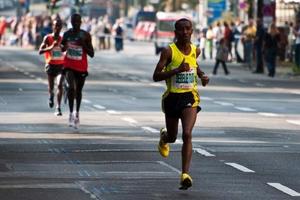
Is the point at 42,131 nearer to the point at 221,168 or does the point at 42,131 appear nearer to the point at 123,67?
the point at 221,168

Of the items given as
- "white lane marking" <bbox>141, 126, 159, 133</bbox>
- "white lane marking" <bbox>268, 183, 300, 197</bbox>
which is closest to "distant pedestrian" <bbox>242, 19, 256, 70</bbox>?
"white lane marking" <bbox>141, 126, 159, 133</bbox>

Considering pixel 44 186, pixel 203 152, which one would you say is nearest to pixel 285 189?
pixel 44 186

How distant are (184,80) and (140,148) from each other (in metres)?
4.60

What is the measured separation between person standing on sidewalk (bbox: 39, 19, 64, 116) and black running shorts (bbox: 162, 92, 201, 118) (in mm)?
12098

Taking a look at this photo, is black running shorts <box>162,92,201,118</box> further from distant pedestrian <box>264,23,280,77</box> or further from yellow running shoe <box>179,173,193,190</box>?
distant pedestrian <box>264,23,280,77</box>

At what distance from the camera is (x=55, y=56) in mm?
29719

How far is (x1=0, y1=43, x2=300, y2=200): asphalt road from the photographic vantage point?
1511cm

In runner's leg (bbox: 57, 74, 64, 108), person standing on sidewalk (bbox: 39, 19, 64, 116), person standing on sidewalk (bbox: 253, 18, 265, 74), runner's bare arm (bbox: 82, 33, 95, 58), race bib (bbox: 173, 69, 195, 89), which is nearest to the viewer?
race bib (bbox: 173, 69, 195, 89)

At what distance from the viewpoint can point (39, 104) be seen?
31.9 meters

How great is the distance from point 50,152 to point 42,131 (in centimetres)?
401

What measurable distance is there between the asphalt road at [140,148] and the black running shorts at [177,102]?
0.73 m

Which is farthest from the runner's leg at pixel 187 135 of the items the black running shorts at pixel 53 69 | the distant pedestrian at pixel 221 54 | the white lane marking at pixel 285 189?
the distant pedestrian at pixel 221 54

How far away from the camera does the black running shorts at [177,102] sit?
624 inches

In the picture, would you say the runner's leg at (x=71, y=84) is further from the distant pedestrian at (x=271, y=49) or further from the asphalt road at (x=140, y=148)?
the distant pedestrian at (x=271, y=49)
